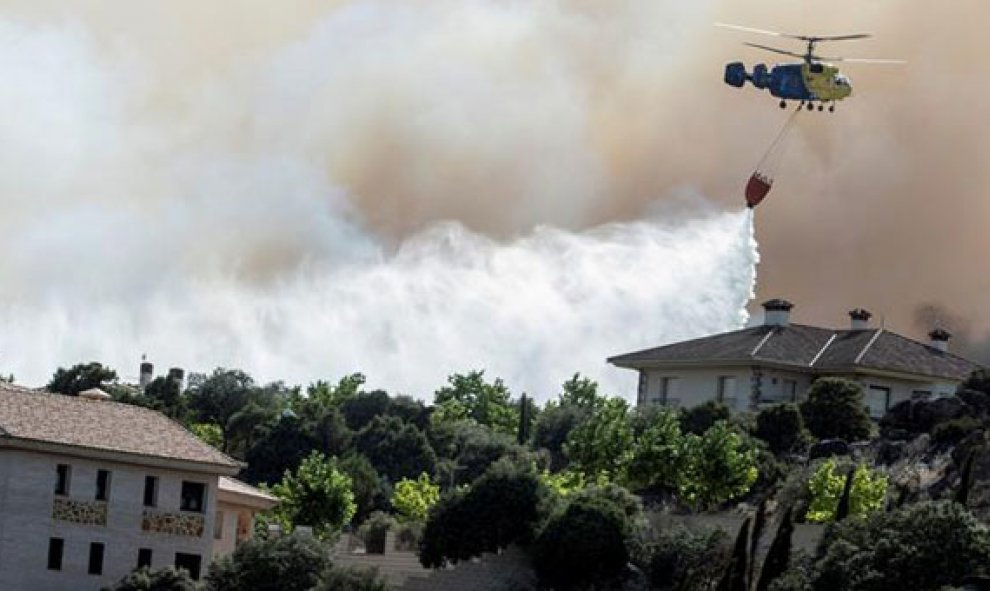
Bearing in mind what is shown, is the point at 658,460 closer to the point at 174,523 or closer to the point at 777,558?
the point at 174,523

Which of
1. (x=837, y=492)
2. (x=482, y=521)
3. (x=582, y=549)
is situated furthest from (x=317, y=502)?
(x=837, y=492)

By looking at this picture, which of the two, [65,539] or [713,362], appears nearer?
[65,539]

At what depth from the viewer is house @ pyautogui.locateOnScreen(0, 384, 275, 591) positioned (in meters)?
86.4

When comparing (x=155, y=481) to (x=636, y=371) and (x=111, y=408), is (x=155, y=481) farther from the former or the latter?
(x=636, y=371)

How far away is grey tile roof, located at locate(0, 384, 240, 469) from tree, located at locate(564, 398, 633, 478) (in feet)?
51.5

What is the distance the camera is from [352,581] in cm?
8206

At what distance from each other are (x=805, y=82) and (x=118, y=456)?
3856cm

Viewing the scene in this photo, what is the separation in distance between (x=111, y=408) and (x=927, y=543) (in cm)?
2999

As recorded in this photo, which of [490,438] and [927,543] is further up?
[490,438]

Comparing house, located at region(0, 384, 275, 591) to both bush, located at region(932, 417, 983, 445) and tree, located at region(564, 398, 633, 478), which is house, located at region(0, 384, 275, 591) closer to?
tree, located at region(564, 398, 633, 478)

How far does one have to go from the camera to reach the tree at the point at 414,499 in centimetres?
10325

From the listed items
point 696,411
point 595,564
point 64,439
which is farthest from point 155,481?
point 696,411

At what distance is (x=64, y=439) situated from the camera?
290ft

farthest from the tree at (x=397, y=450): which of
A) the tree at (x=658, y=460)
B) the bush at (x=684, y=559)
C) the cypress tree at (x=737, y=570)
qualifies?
the cypress tree at (x=737, y=570)
